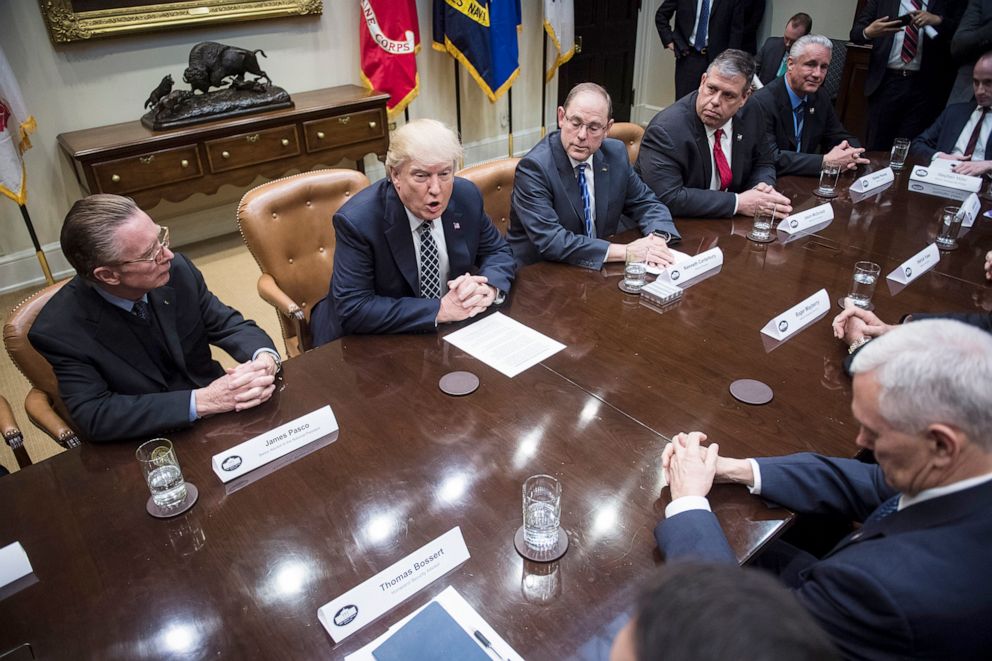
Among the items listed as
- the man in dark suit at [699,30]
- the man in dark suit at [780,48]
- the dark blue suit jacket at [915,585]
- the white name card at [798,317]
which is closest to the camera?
the dark blue suit jacket at [915,585]

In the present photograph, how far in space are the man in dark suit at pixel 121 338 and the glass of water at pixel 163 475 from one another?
0.52 ft

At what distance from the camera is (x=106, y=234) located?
59.7 inches

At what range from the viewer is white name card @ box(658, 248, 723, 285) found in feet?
6.74

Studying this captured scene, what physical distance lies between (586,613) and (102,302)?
1.38 metres

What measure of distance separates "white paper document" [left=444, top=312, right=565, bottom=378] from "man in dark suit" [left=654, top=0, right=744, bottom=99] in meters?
4.51

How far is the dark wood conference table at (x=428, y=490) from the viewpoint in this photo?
1.03 metres

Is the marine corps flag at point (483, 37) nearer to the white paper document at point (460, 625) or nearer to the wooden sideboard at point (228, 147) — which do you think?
the wooden sideboard at point (228, 147)

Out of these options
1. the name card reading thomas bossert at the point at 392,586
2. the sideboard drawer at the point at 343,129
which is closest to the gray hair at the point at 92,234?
the name card reading thomas bossert at the point at 392,586

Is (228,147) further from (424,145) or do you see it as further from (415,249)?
(424,145)

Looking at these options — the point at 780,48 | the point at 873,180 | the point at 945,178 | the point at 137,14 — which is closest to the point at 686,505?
the point at 873,180

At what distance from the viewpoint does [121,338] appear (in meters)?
1.63

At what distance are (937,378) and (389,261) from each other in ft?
4.93

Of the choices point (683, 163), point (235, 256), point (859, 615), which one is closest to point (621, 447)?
point (859, 615)

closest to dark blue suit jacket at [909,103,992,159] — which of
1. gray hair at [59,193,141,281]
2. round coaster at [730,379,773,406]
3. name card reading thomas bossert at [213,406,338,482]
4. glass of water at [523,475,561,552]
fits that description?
round coaster at [730,379,773,406]
